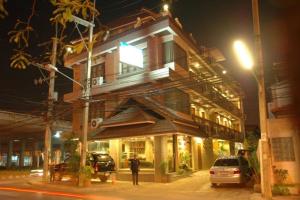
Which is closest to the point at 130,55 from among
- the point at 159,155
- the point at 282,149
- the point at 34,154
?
the point at 159,155

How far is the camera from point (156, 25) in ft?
87.6

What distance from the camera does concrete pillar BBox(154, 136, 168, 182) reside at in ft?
79.2

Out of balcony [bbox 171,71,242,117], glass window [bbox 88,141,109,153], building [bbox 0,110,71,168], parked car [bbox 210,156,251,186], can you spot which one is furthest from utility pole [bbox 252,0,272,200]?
building [bbox 0,110,71,168]

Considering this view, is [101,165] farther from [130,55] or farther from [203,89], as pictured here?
[203,89]

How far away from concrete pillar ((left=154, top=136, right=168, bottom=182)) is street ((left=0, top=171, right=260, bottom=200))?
3.68 feet

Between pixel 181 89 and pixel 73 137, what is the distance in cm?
938

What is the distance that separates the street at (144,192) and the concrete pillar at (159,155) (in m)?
1.12

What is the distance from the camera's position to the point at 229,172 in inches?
778

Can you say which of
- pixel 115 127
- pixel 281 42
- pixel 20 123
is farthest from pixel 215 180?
pixel 20 123

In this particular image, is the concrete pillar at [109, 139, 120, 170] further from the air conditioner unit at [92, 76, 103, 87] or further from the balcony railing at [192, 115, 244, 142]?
the balcony railing at [192, 115, 244, 142]

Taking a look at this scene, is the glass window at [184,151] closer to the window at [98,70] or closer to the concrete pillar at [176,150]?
the concrete pillar at [176,150]

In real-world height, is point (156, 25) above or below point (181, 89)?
above

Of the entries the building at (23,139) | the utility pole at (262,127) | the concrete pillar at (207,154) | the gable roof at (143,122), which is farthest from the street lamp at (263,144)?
the building at (23,139)

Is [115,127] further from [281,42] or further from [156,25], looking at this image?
[281,42]
